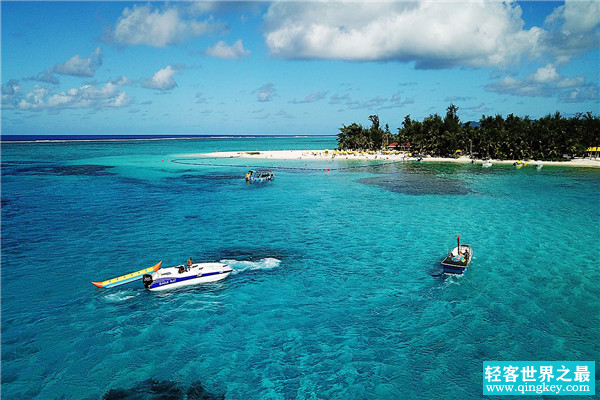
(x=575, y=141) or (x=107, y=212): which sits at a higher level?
(x=575, y=141)

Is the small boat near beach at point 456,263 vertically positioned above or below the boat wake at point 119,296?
above

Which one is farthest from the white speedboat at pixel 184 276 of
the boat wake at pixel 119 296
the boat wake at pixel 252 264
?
the boat wake at pixel 252 264

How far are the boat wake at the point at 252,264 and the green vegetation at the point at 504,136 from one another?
409 feet

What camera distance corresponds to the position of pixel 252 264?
38.8 meters

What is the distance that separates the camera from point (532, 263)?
38188mm

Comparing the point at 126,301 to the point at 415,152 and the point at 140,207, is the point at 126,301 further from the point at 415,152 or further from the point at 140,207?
the point at 415,152

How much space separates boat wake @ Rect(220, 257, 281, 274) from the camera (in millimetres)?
37631

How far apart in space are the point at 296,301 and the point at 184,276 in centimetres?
1052

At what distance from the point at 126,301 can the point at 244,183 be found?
223ft

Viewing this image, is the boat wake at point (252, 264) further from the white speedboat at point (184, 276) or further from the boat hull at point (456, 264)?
the boat hull at point (456, 264)

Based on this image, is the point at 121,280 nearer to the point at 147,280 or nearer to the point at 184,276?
the point at 147,280

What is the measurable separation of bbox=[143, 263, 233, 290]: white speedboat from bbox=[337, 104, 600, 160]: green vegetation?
131 m

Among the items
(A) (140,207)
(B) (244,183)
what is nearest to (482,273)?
(A) (140,207)

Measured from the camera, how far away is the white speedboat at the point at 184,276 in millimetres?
32688
